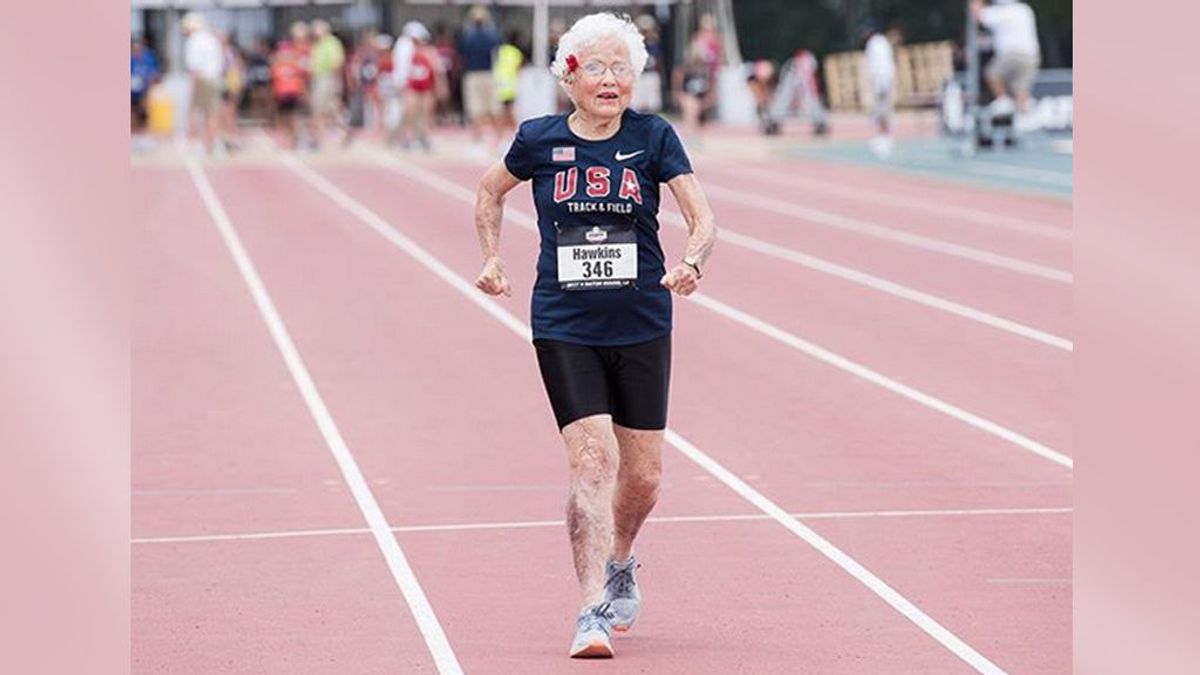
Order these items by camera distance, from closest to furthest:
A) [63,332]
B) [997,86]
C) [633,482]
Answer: [63,332], [633,482], [997,86]

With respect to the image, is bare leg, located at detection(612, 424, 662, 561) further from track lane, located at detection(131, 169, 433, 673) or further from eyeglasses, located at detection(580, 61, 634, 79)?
eyeglasses, located at detection(580, 61, 634, 79)

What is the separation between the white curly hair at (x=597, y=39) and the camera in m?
8.62

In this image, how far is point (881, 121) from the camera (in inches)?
1538

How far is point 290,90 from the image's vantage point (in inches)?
1587

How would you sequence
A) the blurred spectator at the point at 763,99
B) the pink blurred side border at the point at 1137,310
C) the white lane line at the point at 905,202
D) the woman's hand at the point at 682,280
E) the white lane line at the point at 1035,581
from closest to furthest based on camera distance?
1. the pink blurred side border at the point at 1137,310
2. the woman's hand at the point at 682,280
3. the white lane line at the point at 1035,581
4. the white lane line at the point at 905,202
5. the blurred spectator at the point at 763,99

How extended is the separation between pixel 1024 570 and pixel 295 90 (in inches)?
1222

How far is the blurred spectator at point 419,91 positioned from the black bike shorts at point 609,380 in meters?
30.4

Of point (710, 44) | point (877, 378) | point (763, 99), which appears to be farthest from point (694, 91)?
point (877, 378)

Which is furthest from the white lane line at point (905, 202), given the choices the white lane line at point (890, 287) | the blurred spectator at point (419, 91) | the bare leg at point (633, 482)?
the bare leg at point (633, 482)

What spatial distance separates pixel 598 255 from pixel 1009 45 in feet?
85.3

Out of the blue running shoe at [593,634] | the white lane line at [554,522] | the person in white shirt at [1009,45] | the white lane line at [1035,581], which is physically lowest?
the white lane line at [1035,581]

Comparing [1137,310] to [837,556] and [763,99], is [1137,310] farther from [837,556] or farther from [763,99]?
[763,99]

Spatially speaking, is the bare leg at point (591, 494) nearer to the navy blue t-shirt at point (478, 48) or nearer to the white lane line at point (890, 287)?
the white lane line at point (890, 287)

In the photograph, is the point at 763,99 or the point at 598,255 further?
the point at 763,99
